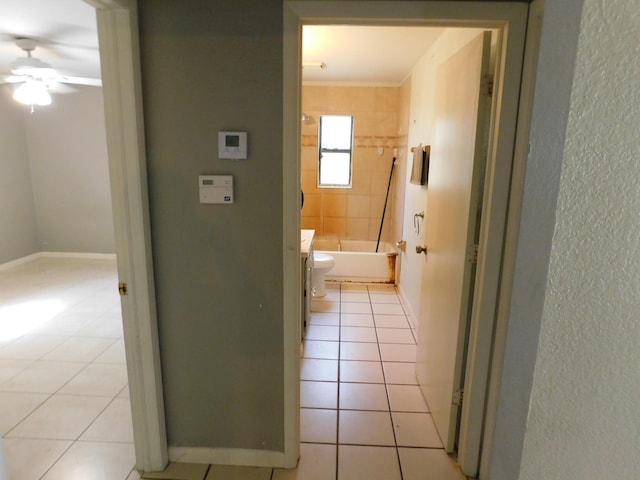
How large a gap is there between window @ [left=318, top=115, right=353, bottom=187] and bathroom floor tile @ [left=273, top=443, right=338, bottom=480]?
394 centimetres

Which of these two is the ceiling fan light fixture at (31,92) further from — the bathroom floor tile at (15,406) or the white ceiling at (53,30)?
the bathroom floor tile at (15,406)

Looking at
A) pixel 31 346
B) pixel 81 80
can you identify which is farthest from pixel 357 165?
pixel 31 346

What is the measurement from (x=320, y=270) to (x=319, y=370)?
4.26ft

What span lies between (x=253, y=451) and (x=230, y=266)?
91 cm

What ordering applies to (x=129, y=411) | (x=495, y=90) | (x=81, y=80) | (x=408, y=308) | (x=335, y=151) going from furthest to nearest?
(x=335, y=151) < (x=81, y=80) < (x=408, y=308) < (x=129, y=411) < (x=495, y=90)

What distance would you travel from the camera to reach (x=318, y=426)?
2.16 m

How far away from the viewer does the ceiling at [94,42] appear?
7.68ft

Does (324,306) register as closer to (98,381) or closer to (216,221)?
(98,381)

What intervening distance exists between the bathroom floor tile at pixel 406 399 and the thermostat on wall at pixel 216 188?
159 cm

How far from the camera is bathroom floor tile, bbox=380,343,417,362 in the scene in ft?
9.46

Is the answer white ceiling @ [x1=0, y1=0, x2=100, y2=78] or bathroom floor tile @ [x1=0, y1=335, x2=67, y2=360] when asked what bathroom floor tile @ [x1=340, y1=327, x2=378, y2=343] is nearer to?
bathroom floor tile @ [x1=0, y1=335, x2=67, y2=360]

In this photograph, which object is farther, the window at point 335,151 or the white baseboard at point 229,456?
the window at point 335,151

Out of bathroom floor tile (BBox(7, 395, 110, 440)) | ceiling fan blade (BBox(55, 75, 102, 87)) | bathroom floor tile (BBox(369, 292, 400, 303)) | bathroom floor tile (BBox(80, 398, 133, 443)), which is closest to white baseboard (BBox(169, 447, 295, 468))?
bathroom floor tile (BBox(80, 398, 133, 443))

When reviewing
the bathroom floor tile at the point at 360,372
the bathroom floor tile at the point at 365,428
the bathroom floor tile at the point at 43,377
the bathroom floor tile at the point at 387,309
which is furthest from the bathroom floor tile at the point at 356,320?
the bathroom floor tile at the point at 43,377
